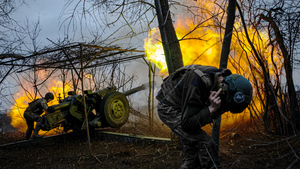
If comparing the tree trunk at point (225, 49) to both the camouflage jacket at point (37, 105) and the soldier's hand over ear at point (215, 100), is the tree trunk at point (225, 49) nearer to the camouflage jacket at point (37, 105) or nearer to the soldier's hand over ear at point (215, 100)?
the soldier's hand over ear at point (215, 100)

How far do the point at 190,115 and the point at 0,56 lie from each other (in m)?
6.91

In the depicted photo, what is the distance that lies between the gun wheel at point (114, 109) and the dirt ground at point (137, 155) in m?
0.74

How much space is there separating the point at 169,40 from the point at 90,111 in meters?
3.99

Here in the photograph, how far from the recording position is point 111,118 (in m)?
7.17

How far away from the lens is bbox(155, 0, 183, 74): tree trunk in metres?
4.73

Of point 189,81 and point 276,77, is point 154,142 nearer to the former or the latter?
point 276,77

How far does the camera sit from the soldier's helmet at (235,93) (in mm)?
2326

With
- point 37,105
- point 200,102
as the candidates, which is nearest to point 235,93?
point 200,102

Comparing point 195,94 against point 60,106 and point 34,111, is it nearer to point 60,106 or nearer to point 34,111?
point 60,106

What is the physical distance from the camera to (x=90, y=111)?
24.1ft

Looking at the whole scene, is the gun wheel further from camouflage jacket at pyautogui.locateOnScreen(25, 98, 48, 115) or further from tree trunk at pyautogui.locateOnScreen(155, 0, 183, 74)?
tree trunk at pyautogui.locateOnScreen(155, 0, 183, 74)

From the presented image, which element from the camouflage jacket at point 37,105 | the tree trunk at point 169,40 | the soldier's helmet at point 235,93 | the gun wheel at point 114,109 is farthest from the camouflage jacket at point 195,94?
the camouflage jacket at point 37,105

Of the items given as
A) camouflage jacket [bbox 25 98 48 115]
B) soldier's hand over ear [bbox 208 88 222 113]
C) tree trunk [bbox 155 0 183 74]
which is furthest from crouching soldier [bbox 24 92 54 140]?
soldier's hand over ear [bbox 208 88 222 113]

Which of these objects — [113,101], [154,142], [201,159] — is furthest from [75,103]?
[201,159]
